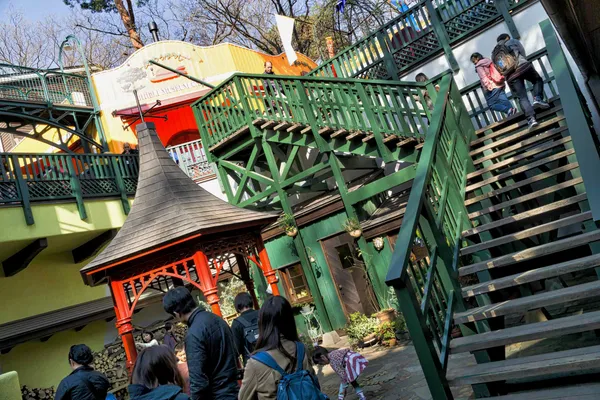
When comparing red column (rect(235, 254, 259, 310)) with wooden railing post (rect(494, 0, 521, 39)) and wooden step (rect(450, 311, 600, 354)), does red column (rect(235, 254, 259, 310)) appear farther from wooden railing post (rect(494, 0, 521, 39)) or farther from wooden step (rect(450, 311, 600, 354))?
wooden railing post (rect(494, 0, 521, 39))

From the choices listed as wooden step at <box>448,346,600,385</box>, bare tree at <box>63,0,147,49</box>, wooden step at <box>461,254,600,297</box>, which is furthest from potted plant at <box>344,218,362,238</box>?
bare tree at <box>63,0,147,49</box>

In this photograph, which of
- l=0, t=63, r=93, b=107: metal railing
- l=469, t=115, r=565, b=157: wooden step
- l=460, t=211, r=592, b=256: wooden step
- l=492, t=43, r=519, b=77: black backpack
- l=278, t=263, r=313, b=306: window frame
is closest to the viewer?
l=460, t=211, r=592, b=256: wooden step

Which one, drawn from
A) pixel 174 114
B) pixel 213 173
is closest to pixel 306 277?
pixel 213 173

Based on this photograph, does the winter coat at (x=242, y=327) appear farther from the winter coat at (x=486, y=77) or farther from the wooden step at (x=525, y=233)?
the winter coat at (x=486, y=77)

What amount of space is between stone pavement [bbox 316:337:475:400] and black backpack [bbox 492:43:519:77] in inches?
177

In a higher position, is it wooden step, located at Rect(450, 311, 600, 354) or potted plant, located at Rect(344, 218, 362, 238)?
potted plant, located at Rect(344, 218, 362, 238)

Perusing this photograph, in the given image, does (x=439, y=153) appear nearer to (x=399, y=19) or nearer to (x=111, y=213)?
(x=399, y=19)

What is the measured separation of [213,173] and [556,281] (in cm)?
943

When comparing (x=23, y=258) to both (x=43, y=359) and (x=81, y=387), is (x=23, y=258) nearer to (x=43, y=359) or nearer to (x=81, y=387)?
(x=43, y=359)

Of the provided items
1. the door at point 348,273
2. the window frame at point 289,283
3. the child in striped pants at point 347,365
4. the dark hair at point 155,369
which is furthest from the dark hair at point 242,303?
the window frame at point 289,283

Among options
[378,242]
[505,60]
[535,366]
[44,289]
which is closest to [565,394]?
[535,366]

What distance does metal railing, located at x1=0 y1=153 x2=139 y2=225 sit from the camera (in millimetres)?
10867

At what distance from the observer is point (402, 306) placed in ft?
12.0

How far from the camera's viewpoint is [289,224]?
11.4m
